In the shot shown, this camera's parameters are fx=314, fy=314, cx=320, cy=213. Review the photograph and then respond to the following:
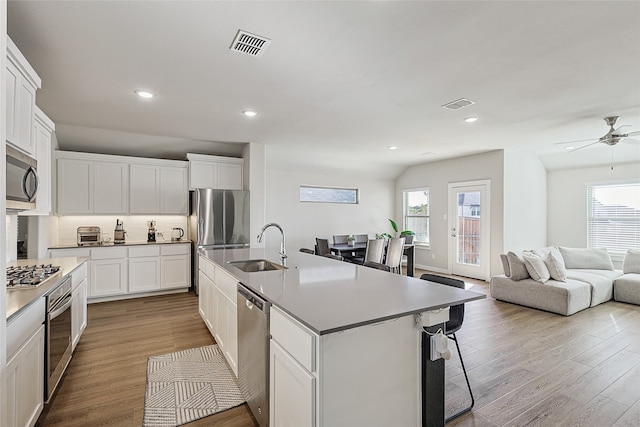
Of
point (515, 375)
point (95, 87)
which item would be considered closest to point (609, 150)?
point (515, 375)

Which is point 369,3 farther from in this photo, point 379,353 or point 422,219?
point 422,219

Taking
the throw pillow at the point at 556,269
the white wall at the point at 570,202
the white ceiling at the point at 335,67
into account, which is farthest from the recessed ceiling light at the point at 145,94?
the white wall at the point at 570,202

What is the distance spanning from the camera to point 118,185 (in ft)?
16.6

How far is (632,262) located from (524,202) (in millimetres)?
1866

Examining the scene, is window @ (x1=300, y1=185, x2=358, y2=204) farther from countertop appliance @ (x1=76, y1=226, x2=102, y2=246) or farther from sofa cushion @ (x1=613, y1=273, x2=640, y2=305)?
sofa cushion @ (x1=613, y1=273, x2=640, y2=305)

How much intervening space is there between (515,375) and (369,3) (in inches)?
121

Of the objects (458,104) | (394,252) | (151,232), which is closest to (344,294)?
(458,104)

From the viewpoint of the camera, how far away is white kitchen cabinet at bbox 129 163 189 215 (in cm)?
517

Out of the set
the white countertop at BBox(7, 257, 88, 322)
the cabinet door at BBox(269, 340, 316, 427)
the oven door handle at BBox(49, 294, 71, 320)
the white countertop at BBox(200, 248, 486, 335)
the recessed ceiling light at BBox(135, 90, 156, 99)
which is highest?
the recessed ceiling light at BBox(135, 90, 156, 99)

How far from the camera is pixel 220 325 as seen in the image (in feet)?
9.53

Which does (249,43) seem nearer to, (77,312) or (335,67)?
(335,67)

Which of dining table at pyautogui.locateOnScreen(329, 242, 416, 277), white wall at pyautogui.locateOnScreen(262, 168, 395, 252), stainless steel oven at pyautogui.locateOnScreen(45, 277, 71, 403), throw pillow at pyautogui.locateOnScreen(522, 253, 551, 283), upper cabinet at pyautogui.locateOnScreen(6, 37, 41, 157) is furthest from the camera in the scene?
white wall at pyautogui.locateOnScreen(262, 168, 395, 252)

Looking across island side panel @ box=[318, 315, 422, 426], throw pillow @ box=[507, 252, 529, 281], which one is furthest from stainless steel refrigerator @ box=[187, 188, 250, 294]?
throw pillow @ box=[507, 252, 529, 281]

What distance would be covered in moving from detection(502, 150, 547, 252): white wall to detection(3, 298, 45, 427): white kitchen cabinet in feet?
21.5
